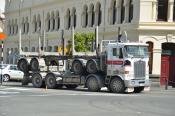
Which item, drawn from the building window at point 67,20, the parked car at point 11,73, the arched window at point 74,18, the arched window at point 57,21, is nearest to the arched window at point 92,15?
the arched window at point 74,18

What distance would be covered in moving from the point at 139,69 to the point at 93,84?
2.76 meters

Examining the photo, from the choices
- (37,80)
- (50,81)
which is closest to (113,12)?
(37,80)

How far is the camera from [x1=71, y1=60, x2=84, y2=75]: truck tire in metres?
33.8

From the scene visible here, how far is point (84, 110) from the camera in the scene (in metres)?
19.8

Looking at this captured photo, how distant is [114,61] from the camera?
3228 centimetres

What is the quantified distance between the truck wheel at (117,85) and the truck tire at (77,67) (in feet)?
7.43

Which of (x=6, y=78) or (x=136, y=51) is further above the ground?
(x=136, y=51)

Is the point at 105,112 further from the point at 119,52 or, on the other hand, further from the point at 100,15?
the point at 100,15

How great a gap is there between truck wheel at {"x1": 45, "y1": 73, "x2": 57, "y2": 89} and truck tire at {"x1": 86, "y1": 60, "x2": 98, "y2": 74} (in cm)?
255

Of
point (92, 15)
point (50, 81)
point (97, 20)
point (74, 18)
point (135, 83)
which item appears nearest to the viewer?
point (135, 83)

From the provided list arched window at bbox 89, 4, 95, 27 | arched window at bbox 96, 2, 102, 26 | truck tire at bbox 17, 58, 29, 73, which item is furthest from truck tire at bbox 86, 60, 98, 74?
arched window at bbox 89, 4, 95, 27

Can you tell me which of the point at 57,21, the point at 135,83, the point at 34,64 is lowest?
the point at 135,83

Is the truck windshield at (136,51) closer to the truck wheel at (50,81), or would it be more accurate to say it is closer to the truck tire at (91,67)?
the truck tire at (91,67)

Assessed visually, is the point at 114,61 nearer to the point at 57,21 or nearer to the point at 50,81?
the point at 50,81
